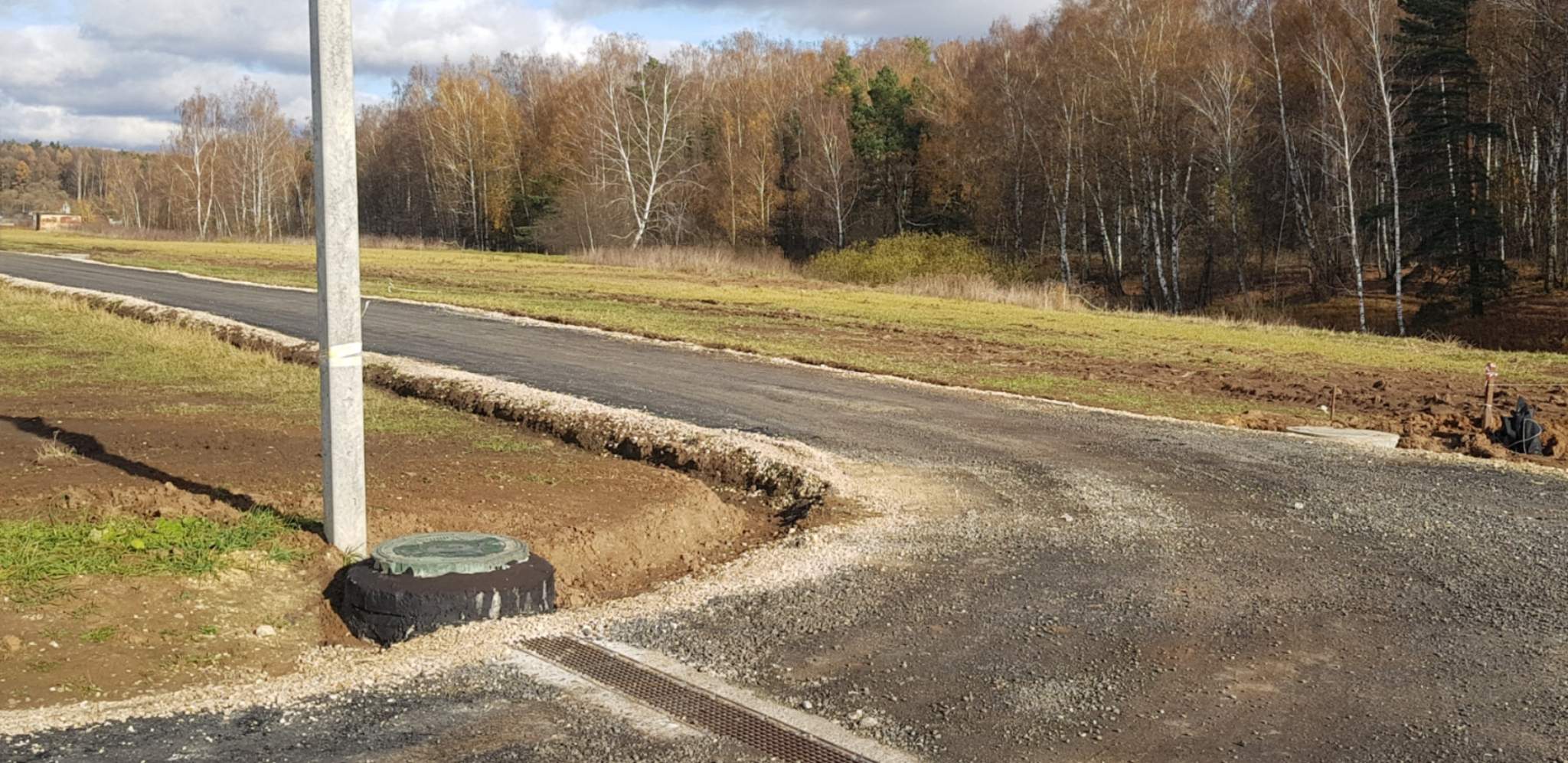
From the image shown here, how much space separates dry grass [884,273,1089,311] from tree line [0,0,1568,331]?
15.7 feet

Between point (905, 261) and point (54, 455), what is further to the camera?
point (905, 261)

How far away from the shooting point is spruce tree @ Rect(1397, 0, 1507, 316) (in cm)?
3984

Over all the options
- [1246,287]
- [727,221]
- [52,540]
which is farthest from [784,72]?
[52,540]

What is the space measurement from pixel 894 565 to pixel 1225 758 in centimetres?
307

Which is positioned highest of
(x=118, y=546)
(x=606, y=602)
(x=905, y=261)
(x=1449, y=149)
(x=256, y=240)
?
(x=1449, y=149)

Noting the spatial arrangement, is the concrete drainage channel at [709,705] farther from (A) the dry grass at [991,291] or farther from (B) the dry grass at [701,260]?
(B) the dry grass at [701,260]

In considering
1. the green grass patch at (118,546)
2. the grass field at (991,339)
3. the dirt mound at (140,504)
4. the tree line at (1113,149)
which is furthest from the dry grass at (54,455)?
the tree line at (1113,149)

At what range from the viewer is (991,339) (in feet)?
83.5

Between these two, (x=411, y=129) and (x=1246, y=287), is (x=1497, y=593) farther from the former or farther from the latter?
(x=411, y=129)

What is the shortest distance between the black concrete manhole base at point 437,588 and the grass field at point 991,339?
9976 millimetres

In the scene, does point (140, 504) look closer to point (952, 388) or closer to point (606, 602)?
point (606, 602)

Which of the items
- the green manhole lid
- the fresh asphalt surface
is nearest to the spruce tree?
the fresh asphalt surface

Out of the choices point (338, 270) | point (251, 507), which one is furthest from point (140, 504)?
point (338, 270)

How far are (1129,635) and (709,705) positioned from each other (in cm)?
224
